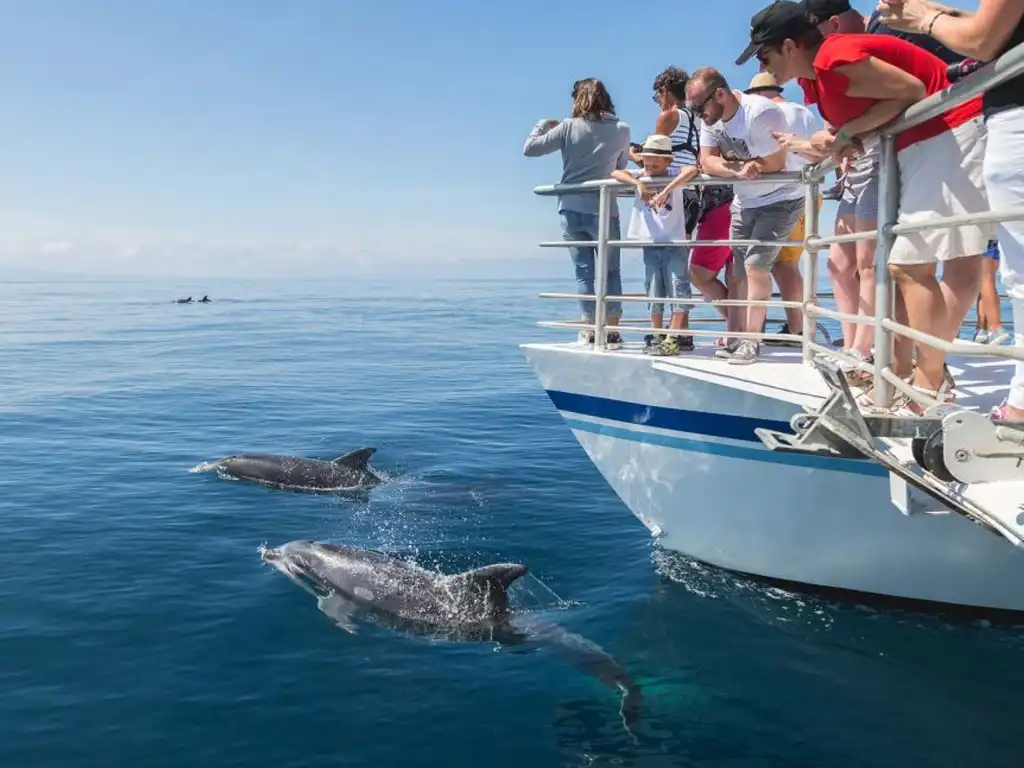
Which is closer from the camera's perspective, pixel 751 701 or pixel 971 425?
pixel 971 425

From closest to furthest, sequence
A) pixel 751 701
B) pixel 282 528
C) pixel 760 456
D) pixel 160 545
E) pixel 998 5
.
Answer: pixel 998 5 < pixel 751 701 < pixel 760 456 < pixel 160 545 < pixel 282 528

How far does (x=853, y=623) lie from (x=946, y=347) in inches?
145

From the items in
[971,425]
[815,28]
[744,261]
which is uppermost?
[815,28]

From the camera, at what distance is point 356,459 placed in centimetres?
1249

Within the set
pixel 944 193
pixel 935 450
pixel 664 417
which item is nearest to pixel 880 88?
pixel 944 193

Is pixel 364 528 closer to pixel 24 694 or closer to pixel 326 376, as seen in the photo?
pixel 24 694

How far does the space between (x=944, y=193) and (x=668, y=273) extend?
349 centimetres

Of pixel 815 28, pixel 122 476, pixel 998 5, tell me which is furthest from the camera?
pixel 122 476

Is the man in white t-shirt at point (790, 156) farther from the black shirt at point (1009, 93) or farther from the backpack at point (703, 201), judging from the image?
the black shirt at point (1009, 93)

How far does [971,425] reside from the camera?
13.1 ft

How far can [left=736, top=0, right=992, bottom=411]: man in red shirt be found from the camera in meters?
4.90

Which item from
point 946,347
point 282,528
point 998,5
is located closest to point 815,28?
point 998,5

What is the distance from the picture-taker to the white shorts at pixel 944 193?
500cm

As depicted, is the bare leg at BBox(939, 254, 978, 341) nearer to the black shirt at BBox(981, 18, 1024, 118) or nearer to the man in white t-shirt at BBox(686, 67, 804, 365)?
the black shirt at BBox(981, 18, 1024, 118)
